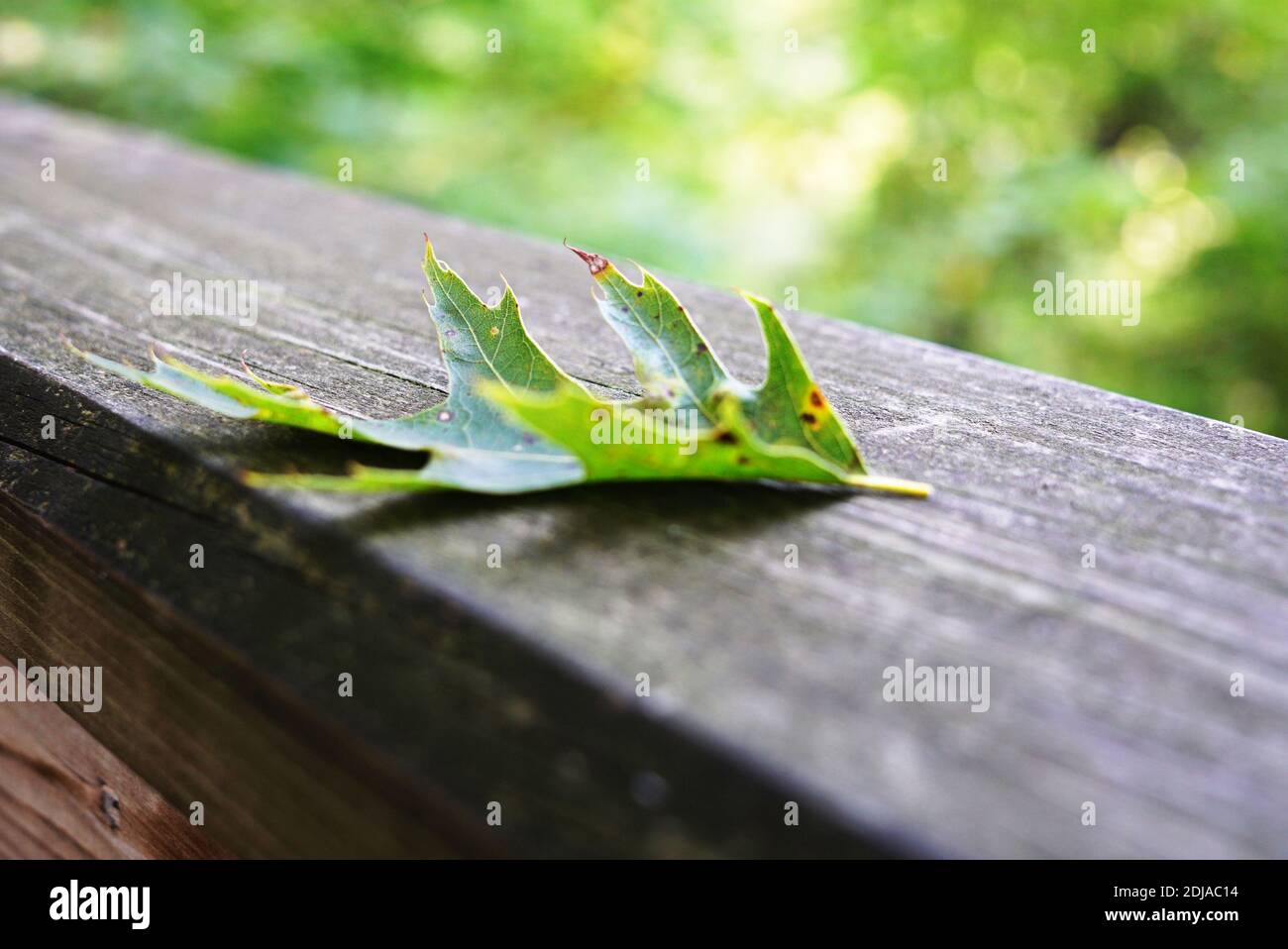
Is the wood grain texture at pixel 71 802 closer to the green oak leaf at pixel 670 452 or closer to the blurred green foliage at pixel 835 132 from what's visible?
the green oak leaf at pixel 670 452

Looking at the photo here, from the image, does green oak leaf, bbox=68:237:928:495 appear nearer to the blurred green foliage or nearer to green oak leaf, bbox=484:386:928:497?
green oak leaf, bbox=484:386:928:497

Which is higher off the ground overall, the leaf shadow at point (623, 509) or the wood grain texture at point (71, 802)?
the leaf shadow at point (623, 509)

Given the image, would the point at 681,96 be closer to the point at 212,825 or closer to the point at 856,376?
the point at 856,376

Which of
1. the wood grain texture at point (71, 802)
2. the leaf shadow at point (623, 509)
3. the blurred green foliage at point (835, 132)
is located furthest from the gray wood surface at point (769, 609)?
the blurred green foliage at point (835, 132)

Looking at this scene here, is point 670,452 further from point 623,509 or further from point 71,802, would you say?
point 71,802

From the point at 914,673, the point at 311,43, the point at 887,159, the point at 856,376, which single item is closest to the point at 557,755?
the point at 914,673

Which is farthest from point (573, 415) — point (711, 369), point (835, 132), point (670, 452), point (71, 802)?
point (835, 132)
